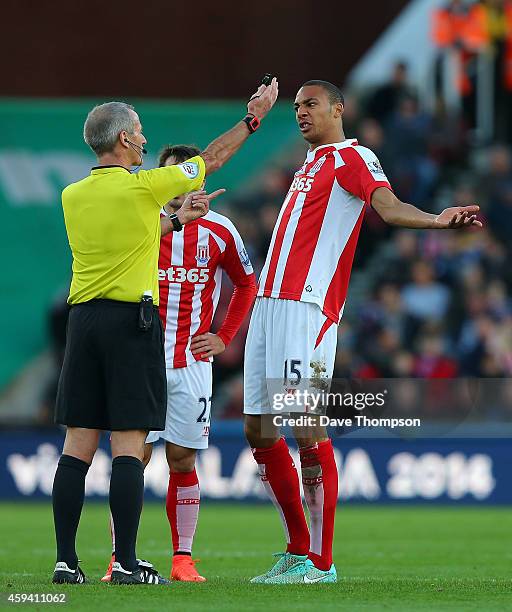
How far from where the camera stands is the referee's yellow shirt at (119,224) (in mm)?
7355

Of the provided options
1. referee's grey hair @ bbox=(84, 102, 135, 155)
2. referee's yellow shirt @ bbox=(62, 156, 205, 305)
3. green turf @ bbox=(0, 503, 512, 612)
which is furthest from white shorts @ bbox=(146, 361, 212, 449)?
referee's grey hair @ bbox=(84, 102, 135, 155)

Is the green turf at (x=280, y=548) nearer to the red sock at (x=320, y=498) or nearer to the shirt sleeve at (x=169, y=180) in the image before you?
the red sock at (x=320, y=498)

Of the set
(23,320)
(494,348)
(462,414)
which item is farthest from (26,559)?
(23,320)

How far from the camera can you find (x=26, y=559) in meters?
9.79

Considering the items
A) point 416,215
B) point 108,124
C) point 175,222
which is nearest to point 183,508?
point 175,222

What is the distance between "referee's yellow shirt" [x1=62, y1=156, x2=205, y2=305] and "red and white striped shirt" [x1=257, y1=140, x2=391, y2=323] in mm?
879

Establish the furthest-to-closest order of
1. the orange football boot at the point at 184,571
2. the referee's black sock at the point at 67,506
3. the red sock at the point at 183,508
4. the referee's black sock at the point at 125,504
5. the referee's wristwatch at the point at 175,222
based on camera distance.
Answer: the red sock at the point at 183,508, the orange football boot at the point at 184,571, the referee's wristwatch at the point at 175,222, the referee's black sock at the point at 67,506, the referee's black sock at the point at 125,504

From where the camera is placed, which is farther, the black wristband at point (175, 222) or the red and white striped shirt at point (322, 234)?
the red and white striped shirt at point (322, 234)

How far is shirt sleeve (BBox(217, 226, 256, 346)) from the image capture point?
29.1ft

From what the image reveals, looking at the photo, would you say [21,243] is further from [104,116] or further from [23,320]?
[104,116]

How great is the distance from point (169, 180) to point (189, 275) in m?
1.49

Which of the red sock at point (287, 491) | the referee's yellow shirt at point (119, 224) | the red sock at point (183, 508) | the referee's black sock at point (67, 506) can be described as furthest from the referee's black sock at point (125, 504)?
the red sock at point (183, 508)
